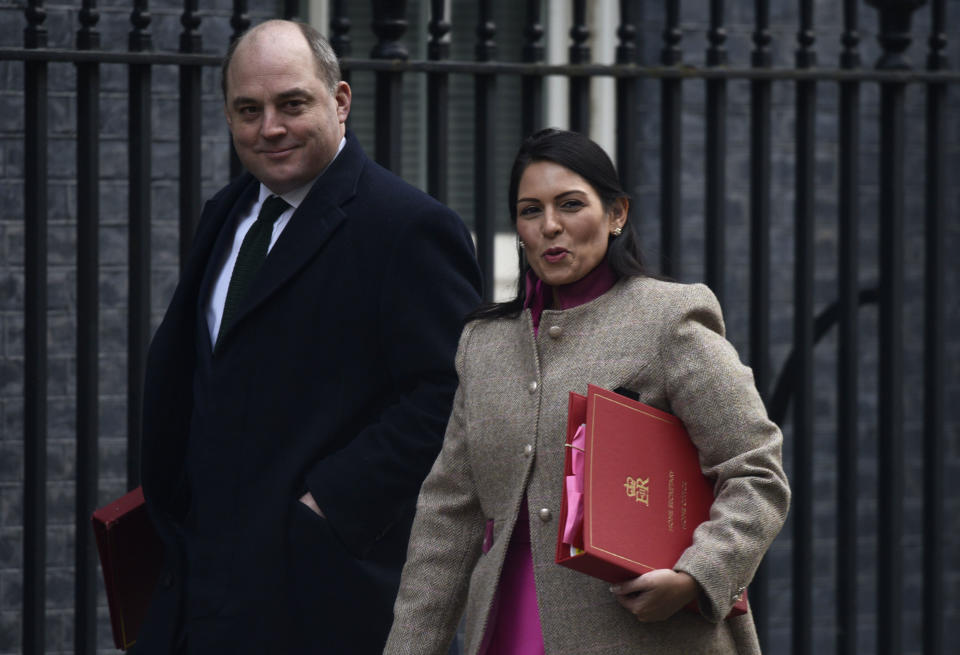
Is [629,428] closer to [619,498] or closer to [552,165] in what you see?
[619,498]

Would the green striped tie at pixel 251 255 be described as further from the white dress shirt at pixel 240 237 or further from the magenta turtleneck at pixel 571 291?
the magenta turtleneck at pixel 571 291

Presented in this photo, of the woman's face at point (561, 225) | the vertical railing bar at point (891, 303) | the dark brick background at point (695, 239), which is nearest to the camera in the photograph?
the woman's face at point (561, 225)

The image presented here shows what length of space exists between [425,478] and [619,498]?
0.62m

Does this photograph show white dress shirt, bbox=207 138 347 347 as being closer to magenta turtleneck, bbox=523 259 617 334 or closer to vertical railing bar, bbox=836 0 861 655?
magenta turtleneck, bbox=523 259 617 334

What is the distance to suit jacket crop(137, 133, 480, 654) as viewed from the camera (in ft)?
9.69

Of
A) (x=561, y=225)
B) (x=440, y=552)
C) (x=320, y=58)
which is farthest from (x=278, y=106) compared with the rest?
(x=440, y=552)

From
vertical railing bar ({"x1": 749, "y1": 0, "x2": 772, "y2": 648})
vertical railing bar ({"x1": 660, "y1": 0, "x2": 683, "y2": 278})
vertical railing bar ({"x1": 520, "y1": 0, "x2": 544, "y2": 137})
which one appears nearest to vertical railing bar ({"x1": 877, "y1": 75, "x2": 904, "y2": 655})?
vertical railing bar ({"x1": 749, "y1": 0, "x2": 772, "y2": 648})

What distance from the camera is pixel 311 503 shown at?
2961mm

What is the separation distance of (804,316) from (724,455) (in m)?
1.71

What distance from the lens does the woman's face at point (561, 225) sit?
258 cm

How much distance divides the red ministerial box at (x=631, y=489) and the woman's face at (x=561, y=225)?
0.27m

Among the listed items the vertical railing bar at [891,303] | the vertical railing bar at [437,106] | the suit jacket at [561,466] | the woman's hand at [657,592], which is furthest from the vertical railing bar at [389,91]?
the woman's hand at [657,592]

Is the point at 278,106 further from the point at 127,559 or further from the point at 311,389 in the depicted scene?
the point at 127,559

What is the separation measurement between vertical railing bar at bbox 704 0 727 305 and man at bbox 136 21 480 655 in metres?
1.12
